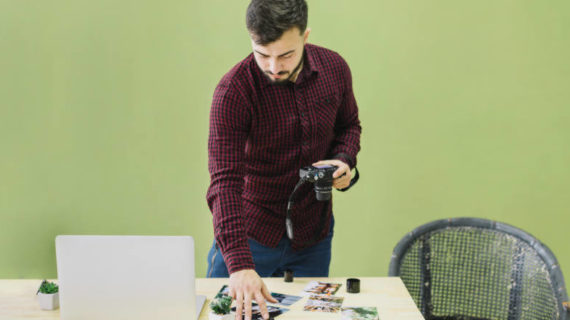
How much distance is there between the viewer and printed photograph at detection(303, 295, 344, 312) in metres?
1.54

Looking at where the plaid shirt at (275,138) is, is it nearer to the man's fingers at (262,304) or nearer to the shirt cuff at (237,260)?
the shirt cuff at (237,260)

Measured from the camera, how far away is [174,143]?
Answer: 107 inches

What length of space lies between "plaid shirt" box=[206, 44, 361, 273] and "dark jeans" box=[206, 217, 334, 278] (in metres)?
0.03

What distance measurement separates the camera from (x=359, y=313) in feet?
4.97

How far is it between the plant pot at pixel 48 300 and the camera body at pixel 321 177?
32.2 inches

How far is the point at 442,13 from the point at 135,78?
1.57 metres

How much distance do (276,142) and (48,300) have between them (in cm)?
85

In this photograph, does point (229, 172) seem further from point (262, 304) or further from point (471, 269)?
point (471, 269)

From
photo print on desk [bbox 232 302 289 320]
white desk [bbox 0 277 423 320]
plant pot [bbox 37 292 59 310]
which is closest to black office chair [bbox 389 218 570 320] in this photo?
white desk [bbox 0 277 423 320]

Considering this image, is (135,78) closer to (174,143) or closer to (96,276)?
(174,143)

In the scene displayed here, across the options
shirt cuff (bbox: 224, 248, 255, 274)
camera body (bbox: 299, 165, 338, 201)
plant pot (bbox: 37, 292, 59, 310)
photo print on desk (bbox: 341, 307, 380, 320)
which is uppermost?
camera body (bbox: 299, 165, 338, 201)

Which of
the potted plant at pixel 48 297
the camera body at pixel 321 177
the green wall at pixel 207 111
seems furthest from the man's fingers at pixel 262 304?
the green wall at pixel 207 111

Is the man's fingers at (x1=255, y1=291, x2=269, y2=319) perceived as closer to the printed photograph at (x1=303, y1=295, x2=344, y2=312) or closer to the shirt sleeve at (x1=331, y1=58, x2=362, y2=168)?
the printed photograph at (x1=303, y1=295, x2=344, y2=312)

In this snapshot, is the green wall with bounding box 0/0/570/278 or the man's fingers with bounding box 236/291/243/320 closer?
the man's fingers with bounding box 236/291/243/320
